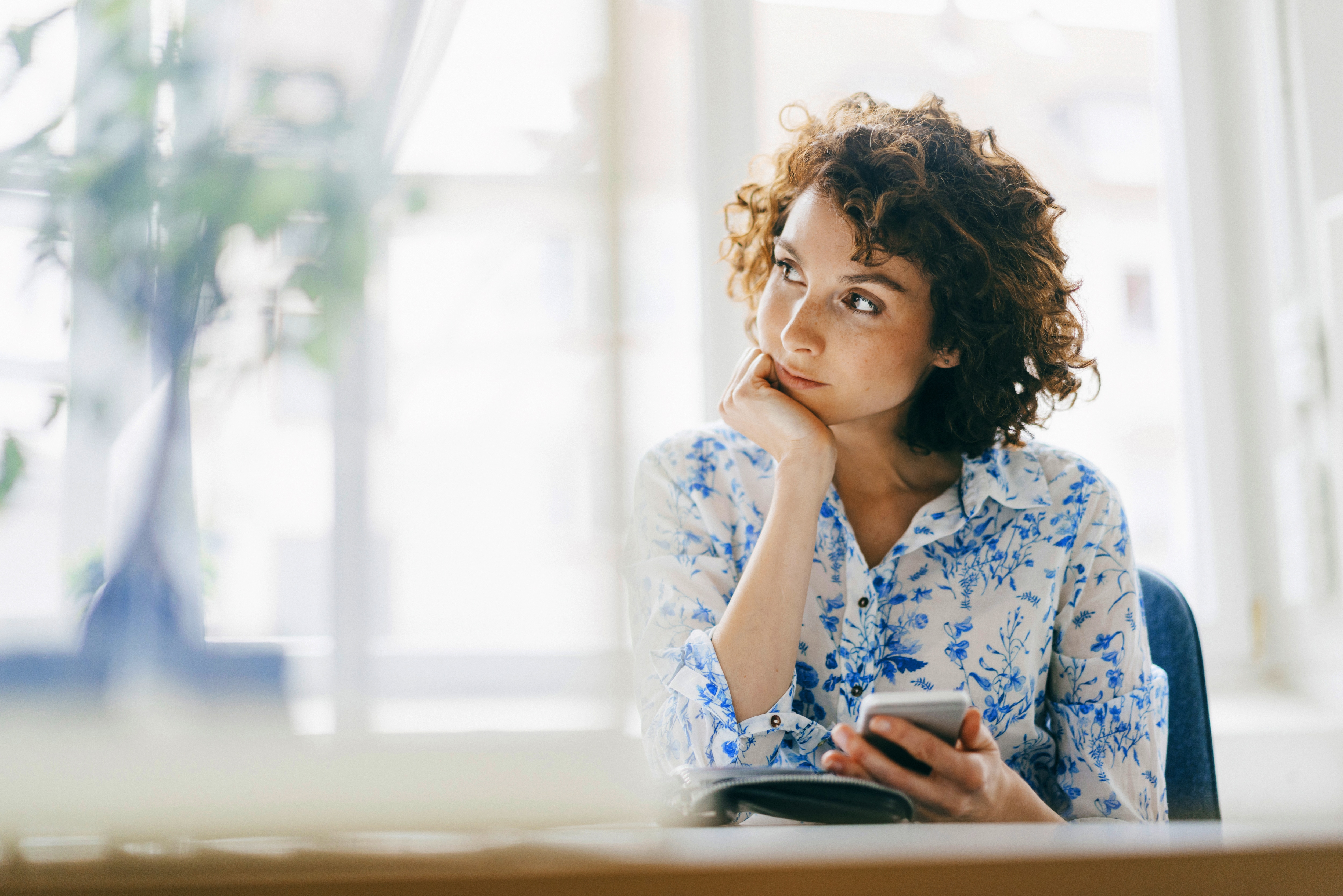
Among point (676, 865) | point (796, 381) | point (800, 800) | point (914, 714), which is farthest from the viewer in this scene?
point (796, 381)

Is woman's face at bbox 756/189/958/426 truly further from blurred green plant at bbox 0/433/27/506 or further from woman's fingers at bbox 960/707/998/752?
blurred green plant at bbox 0/433/27/506

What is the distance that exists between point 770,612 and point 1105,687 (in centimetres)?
39

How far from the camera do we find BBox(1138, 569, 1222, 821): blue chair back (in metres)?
1.02

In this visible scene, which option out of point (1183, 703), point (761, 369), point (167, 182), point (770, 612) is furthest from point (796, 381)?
point (167, 182)

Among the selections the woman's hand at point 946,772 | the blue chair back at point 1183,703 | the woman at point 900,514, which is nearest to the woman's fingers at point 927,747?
the woman's hand at point 946,772

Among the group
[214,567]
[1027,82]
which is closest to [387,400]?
[214,567]

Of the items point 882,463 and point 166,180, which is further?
point 882,463

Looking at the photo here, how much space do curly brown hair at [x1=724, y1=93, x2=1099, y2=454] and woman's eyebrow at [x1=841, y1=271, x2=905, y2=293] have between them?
0.05 feet

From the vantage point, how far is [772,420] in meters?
1.06

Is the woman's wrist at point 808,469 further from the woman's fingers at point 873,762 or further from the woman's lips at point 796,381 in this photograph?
the woman's fingers at point 873,762

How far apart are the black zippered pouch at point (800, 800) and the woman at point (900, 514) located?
34 centimetres

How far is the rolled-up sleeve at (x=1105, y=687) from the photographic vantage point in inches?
38.4

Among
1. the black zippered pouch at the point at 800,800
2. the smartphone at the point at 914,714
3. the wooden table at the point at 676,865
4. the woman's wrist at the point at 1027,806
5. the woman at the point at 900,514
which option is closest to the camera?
the wooden table at the point at 676,865

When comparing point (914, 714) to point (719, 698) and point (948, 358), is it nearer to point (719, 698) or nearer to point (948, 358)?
point (719, 698)
